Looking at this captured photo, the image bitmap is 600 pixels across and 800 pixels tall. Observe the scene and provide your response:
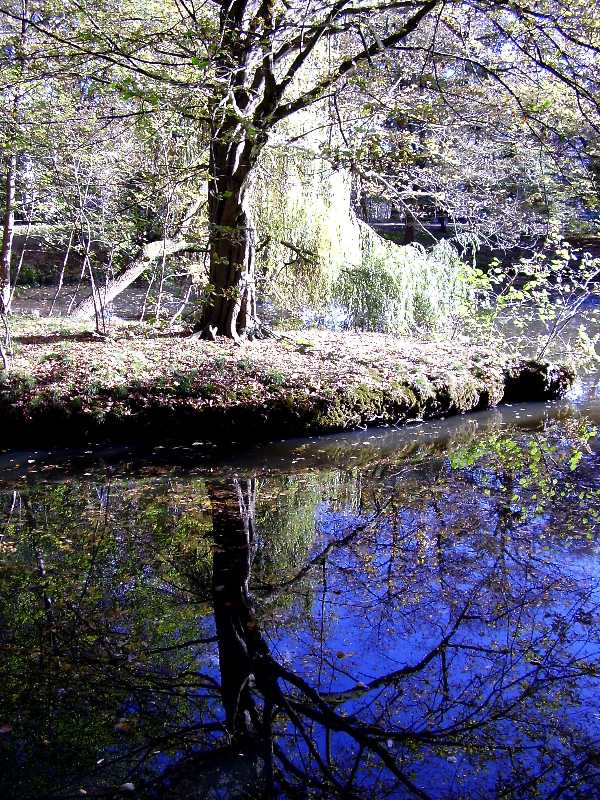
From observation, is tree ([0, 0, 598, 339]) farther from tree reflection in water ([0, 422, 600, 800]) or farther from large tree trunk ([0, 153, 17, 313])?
tree reflection in water ([0, 422, 600, 800])

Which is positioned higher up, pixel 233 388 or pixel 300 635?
pixel 233 388

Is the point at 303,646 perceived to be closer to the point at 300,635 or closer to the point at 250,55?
the point at 300,635

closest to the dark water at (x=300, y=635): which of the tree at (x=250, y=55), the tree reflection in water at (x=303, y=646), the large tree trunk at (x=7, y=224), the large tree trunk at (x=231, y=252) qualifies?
the tree reflection in water at (x=303, y=646)

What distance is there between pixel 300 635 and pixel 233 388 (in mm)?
4208

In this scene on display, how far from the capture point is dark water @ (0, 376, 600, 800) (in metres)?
2.72

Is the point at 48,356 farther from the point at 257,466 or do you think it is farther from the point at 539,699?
the point at 539,699

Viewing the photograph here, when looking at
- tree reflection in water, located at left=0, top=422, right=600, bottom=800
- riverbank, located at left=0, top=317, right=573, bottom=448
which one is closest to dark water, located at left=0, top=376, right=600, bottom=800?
tree reflection in water, located at left=0, top=422, right=600, bottom=800

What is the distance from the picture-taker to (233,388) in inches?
297

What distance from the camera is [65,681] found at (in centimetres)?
322

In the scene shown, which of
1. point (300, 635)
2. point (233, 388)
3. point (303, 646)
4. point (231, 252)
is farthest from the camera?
point (231, 252)

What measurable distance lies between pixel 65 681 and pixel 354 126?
656cm

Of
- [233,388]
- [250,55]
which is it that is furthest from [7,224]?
[233,388]

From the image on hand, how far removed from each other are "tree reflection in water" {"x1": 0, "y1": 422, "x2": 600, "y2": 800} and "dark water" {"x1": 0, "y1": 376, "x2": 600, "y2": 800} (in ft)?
0.03

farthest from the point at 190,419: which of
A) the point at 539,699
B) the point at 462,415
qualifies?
the point at 539,699
